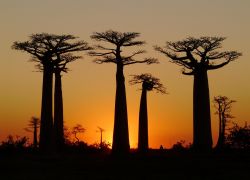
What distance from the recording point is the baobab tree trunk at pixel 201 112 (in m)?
30.3

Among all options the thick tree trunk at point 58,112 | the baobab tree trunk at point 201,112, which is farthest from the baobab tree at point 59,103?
the baobab tree trunk at point 201,112

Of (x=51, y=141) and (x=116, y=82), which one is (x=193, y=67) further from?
(x=51, y=141)

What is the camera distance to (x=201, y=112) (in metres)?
30.6

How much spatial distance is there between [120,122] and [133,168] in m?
8.23

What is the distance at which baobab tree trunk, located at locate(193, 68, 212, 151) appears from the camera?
30.3m

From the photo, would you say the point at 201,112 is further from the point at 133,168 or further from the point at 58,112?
the point at 133,168

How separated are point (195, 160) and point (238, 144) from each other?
3401 mm

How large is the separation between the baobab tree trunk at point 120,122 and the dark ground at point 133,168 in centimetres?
302

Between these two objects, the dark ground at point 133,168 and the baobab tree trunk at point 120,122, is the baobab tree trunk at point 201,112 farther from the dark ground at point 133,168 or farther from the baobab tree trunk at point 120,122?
the dark ground at point 133,168

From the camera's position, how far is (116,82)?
3002cm

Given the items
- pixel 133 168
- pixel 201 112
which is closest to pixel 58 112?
pixel 201 112

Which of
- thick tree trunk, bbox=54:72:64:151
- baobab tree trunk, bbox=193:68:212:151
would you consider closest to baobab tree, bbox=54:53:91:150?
thick tree trunk, bbox=54:72:64:151

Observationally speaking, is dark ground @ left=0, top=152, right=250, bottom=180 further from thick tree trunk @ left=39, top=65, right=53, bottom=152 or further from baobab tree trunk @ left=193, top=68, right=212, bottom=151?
baobab tree trunk @ left=193, top=68, right=212, bottom=151

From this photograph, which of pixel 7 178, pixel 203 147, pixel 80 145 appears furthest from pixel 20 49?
pixel 7 178
